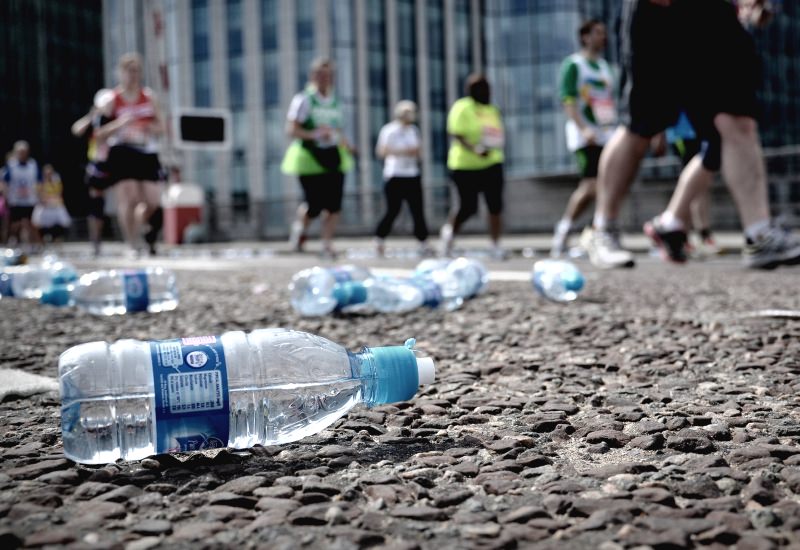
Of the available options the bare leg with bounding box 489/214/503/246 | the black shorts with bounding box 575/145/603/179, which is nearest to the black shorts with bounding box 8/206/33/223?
the bare leg with bounding box 489/214/503/246

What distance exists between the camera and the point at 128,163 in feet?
28.4

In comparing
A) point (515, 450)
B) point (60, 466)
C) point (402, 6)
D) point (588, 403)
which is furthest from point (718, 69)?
point (402, 6)

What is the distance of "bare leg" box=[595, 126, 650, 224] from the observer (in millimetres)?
5285

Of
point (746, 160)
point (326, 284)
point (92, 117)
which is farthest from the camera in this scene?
point (92, 117)

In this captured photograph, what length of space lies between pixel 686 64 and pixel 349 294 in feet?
7.61

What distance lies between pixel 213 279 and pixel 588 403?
465cm

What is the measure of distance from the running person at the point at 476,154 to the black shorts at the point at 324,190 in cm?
135

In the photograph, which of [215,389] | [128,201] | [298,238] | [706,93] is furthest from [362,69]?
[215,389]

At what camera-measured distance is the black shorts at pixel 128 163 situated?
863 cm

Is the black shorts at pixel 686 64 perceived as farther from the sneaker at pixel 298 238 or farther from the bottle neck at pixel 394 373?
the sneaker at pixel 298 238

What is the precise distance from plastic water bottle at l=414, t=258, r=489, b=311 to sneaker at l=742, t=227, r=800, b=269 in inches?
54.5

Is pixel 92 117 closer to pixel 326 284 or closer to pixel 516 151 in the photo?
pixel 326 284

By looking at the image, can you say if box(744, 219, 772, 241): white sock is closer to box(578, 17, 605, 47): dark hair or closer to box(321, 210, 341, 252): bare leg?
box(578, 17, 605, 47): dark hair

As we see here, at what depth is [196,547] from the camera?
3.95 feet
